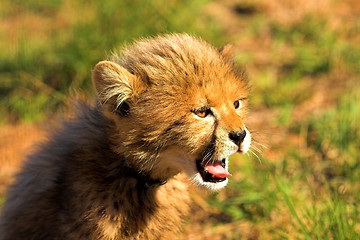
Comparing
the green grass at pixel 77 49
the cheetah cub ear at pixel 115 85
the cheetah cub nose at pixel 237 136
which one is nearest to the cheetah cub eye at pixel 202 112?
the cheetah cub nose at pixel 237 136

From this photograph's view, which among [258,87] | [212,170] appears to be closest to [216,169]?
[212,170]

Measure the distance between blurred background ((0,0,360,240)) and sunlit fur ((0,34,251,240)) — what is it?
608 millimetres

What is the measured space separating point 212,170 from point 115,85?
67cm

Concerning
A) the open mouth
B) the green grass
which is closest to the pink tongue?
the open mouth

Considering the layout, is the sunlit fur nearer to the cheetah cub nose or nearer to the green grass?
the cheetah cub nose

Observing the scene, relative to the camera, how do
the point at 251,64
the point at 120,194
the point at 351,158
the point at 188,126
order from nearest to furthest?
the point at 188,126 < the point at 120,194 < the point at 351,158 < the point at 251,64

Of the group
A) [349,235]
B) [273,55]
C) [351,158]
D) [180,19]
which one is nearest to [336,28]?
[273,55]

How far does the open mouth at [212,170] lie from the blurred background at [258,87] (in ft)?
2.38

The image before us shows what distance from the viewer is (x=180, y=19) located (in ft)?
21.3

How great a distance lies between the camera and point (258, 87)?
6.32 m

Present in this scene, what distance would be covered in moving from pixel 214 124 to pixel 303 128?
97.5 inches

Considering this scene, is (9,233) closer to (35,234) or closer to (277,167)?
(35,234)

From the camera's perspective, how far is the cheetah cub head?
3266 millimetres

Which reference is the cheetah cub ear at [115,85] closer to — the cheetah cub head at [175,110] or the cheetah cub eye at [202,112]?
the cheetah cub head at [175,110]
